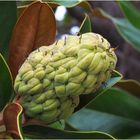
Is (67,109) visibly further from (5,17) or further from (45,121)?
(5,17)

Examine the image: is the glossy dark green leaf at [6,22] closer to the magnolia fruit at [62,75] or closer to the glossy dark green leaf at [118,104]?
the magnolia fruit at [62,75]

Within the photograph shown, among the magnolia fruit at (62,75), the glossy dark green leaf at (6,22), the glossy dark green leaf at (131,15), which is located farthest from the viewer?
the glossy dark green leaf at (131,15)

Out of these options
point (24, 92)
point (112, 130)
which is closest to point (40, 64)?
point (24, 92)

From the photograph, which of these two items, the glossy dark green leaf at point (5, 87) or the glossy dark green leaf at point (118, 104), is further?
the glossy dark green leaf at point (118, 104)

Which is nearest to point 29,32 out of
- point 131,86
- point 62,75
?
point 62,75

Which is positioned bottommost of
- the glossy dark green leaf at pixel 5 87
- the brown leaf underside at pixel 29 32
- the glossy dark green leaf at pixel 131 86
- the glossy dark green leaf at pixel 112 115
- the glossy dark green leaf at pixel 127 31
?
the glossy dark green leaf at pixel 112 115

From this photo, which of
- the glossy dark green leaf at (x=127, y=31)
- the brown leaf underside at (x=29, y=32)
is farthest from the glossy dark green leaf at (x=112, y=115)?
the brown leaf underside at (x=29, y=32)

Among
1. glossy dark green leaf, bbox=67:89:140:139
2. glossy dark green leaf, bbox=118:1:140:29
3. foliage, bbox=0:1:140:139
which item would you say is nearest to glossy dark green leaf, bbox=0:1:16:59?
foliage, bbox=0:1:140:139
